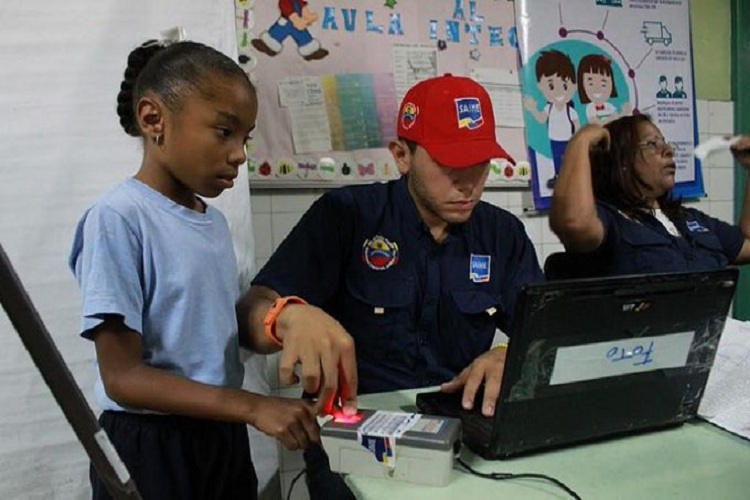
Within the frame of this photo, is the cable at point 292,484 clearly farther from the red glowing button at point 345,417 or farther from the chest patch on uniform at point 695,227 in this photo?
the chest patch on uniform at point 695,227

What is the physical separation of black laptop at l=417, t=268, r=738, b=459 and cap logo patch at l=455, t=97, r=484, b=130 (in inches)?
24.4

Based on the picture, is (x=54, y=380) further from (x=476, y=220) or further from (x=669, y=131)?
(x=669, y=131)

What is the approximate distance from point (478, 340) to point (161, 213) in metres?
0.76

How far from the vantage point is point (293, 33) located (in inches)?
71.4

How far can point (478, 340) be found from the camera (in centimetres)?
138

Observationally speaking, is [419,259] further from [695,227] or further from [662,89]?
[662,89]

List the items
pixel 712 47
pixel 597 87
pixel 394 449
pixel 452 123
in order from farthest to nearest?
pixel 712 47
pixel 597 87
pixel 452 123
pixel 394 449

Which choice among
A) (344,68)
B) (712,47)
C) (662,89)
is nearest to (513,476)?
(344,68)

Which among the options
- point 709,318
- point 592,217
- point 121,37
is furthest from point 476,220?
point 121,37

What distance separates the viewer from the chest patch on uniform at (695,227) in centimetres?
202

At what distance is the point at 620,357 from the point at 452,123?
0.66 metres

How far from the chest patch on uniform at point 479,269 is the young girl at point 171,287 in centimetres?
56

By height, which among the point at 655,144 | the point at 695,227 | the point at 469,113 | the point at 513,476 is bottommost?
the point at 513,476

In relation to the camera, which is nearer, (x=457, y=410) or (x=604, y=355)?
(x=604, y=355)
